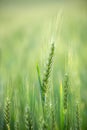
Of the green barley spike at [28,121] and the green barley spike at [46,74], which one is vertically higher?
the green barley spike at [46,74]

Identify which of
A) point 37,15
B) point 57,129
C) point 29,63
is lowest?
point 57,129

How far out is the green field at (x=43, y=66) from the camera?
25.0 inches

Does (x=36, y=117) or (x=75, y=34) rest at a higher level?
(x=75, y=34)

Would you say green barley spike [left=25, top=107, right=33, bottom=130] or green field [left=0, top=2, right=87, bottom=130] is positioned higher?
green field [left=0, top=2, right=87, bottom=130]

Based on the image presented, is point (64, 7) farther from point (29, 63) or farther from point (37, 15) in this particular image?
point (29, 63)

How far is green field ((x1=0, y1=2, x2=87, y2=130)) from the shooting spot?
2.09 feet

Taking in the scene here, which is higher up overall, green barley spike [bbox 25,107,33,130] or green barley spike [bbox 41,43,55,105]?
green barley spike [bbox 41,43,55,105]

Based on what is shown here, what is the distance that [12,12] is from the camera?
1089 mm

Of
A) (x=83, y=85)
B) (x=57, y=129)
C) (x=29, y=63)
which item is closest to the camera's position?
(x=57, y=129)

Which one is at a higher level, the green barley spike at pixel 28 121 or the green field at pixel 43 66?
the green field at pixel 43 66

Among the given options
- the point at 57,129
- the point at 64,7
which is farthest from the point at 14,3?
the point at 57,129

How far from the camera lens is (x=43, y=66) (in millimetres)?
623

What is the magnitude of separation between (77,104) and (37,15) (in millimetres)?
522

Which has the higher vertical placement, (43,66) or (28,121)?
(43,66)
